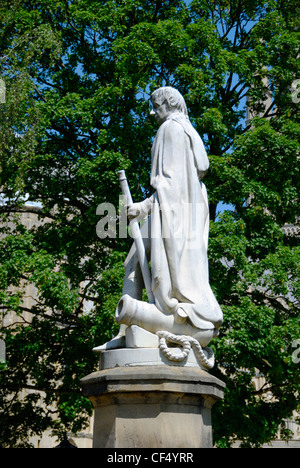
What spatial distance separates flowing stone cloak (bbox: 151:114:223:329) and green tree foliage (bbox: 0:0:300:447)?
245 inches

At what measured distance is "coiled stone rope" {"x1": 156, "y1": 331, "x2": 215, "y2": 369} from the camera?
19.1ft

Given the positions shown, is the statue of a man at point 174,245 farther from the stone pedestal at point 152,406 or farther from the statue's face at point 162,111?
the stone pedestal at point 152,406

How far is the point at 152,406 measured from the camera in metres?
5.54

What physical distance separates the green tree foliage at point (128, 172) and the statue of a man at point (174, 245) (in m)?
6.17

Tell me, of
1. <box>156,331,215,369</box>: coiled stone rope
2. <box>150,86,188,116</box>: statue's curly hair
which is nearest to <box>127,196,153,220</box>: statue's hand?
<box>150,86,188,116</box>: statue's curly hair

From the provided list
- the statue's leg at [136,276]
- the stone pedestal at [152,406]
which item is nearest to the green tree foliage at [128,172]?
the statue's leg at [136,276]

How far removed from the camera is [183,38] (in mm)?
14992

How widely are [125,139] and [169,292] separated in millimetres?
9056

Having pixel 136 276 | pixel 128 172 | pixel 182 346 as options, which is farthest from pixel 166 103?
pixel 128 172

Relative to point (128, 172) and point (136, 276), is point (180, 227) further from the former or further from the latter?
point (128, 172)

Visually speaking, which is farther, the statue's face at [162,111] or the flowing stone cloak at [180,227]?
the statue's face at [162,111]

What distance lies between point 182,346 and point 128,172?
8.75m

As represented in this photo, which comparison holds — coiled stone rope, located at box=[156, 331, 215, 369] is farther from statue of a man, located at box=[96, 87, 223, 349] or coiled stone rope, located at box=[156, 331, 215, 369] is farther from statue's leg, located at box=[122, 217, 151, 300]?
statue's leg, located at box=[122, 217, 151, 300]

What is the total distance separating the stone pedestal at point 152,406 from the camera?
5.47 m
